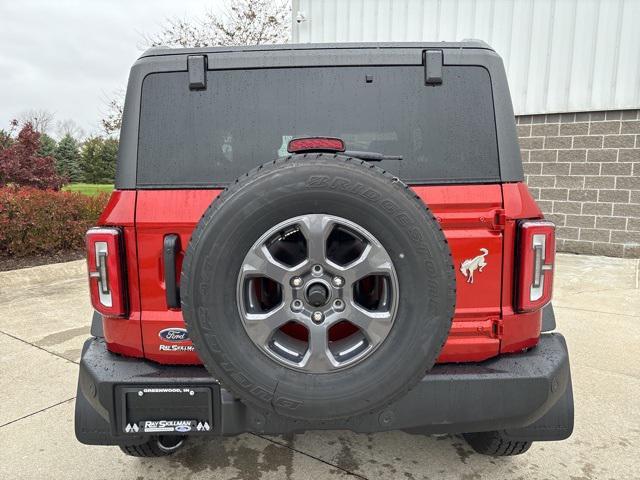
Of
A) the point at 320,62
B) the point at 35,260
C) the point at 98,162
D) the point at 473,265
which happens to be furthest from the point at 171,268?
the point at 98,162

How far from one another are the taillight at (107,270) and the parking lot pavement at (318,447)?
3.34 ft

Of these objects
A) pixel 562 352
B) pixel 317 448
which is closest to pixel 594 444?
pixel 562 352

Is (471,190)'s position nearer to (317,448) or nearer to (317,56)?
(317,56)

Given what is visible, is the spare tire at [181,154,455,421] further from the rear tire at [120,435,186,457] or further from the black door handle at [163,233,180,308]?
the rear tire at [120,435,186,457]

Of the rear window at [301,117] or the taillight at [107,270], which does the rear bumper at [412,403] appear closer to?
the taillight at [107,270]

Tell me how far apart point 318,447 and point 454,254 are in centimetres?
142

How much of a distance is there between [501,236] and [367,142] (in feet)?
2.22

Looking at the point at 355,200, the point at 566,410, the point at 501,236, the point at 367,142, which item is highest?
the point at 367,142

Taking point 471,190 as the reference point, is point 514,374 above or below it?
below

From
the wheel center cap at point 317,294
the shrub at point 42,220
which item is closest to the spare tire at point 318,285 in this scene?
the wheel center cap at point 317,294

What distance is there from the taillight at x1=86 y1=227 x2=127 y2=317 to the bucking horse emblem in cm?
139

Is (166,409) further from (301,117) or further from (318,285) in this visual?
(301,117)

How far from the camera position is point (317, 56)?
Result: 6.50 feet

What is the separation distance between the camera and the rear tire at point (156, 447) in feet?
7.78
